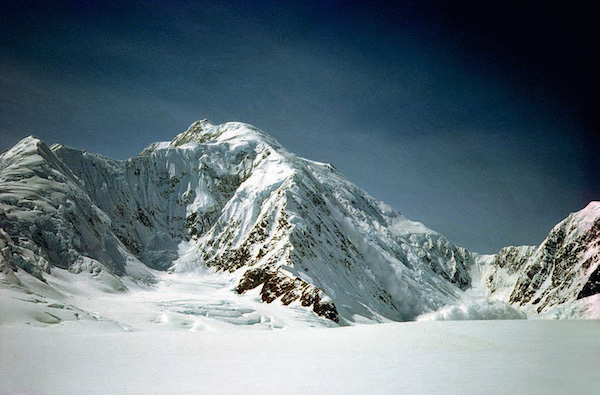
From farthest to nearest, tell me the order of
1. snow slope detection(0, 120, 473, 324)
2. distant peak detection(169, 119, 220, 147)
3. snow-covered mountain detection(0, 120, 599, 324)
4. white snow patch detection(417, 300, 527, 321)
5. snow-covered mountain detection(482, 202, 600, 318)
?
1. distant peak detection(169, 119, 220, 147)
2. snow-covered mountain detection(482, 202, 600, 318)
3. white snow patch detection(417, 300, 527, 321)
4. snow slope detection(0, 120, 473, 324)
5. snow-covered mountain detection(0, 120, 599, 324)

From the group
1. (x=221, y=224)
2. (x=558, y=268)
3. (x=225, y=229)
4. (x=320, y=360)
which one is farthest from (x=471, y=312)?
(x=320, y=360)

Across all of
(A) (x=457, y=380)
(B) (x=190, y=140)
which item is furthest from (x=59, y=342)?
(B) (x=190, y=140)

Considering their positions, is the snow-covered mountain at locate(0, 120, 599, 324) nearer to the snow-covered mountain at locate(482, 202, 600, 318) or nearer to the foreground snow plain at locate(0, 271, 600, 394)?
the snow-covered mountain at locate(482, 202, 600, 318)

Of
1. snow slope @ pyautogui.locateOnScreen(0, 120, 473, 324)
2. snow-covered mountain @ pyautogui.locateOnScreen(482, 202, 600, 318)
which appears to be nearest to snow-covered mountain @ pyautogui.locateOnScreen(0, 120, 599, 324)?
snow slope @ pyautogui.locateOnScreen(0, 120, 473, 324)

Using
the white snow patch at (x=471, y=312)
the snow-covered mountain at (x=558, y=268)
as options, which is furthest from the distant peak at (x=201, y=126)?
the snow-covered mountain at (x=558, y=268)

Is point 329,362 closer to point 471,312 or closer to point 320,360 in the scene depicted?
point 320,360
